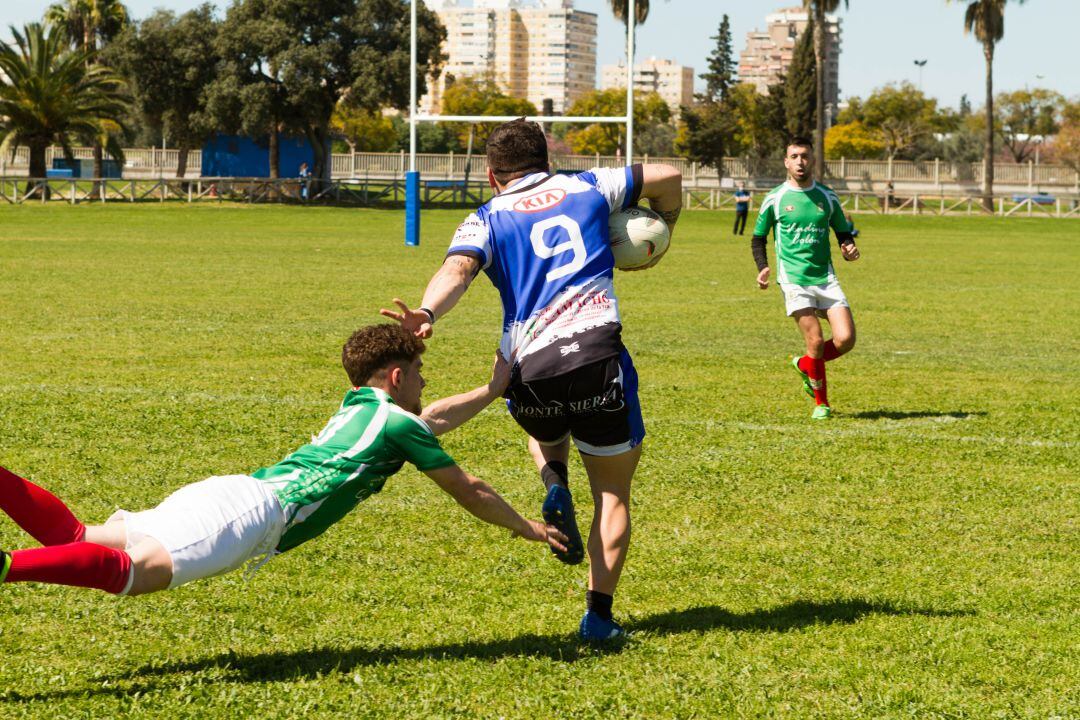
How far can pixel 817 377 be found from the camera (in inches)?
407

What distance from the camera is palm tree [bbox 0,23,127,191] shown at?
52250mm

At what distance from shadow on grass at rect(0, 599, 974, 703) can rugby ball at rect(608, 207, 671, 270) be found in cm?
148

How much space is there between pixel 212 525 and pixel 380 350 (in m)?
0.83

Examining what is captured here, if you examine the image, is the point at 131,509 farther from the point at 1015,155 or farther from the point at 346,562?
the point at 1015,155

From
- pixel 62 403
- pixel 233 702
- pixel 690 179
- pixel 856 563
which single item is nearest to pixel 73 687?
pixel 233 702

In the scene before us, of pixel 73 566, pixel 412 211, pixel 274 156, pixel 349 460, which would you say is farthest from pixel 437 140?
pixel 73 566

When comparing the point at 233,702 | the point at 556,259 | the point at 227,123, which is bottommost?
the point at 233,702

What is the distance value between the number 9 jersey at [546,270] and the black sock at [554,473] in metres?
0.46

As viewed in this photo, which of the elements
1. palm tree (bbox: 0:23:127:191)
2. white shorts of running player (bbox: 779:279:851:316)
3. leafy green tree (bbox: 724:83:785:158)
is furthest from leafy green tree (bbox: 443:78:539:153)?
white shorts of running player (bbox: 779:279:851:316)

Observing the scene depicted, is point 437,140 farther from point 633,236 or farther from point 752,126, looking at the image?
point 633,236

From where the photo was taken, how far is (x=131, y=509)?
7.09 m

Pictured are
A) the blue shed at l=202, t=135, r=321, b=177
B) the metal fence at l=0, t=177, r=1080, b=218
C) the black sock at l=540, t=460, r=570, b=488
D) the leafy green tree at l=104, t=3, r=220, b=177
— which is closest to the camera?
the black sock at l=540, t=460, r=570, b=488

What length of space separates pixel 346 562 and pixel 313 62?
51.8 m

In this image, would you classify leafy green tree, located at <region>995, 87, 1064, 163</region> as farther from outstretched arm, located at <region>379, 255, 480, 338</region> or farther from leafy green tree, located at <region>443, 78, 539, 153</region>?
outstretched arm, located at <region>379, 255, 480, 338</region>
